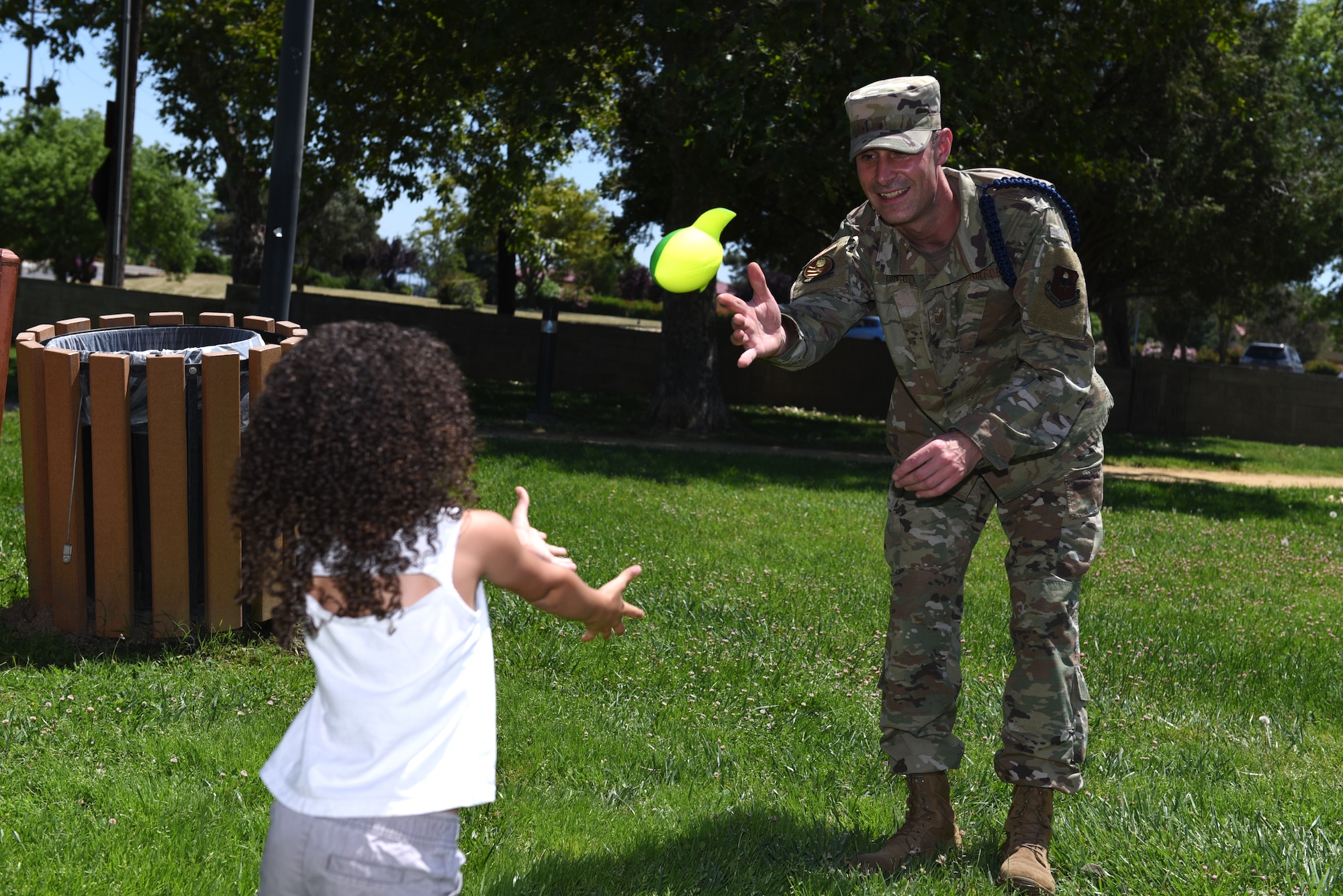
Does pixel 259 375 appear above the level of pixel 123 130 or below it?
below

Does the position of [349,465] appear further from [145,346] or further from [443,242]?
[443,242]

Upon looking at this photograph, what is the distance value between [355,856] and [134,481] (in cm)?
340

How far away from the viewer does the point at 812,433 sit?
731 inches

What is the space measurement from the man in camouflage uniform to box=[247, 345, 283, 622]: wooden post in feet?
7.51

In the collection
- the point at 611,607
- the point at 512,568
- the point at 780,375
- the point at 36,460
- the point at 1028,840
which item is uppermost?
the point at 512,568

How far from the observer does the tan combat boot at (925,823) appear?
138 inches

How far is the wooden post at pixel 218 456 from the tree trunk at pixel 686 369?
12.1m

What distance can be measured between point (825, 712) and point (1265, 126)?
1996cm

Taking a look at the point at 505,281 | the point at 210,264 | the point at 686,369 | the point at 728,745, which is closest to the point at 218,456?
the point at 728,745

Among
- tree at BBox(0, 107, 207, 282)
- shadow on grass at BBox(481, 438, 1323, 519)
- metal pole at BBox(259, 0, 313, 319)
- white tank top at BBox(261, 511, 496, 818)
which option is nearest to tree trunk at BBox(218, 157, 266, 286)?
shadow on grass at BBox(481, 438, 1323, 519)

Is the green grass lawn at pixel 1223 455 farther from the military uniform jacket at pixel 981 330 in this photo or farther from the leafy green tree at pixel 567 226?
the leafy green tree at pixel 567 226

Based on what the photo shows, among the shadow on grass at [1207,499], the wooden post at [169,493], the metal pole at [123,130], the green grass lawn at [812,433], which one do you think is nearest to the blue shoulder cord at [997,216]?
the wooden post at [169,493]

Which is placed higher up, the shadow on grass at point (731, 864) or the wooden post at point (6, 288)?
the wooden post at point (6, 288)

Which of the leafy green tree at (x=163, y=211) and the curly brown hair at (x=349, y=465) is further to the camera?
the leafy green tree at (x=163, y=211)
